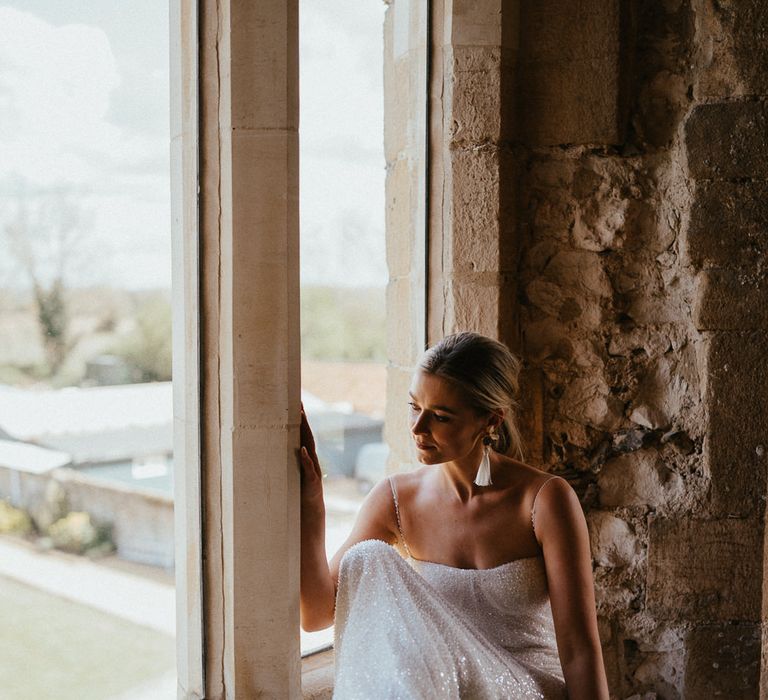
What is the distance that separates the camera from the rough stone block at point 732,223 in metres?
2.16

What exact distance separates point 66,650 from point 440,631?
2.46 feet

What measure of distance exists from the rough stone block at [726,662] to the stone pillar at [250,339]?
43.1 inches

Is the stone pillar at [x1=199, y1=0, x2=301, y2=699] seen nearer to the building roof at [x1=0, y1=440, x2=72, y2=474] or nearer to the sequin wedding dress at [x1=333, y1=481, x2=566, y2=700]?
the sequin wedding dress at [x1=333, y1=481, x2=566, y2=700]

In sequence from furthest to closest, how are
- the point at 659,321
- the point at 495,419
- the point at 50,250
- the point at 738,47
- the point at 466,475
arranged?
the point at 659,321, the point at 738,47, the point at 466,475, the point at 495,419, the point at 50,250

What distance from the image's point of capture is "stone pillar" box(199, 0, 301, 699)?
167cm

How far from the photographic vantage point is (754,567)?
2203 millimetres

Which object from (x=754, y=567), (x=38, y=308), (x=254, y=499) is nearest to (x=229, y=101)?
(x=38, y=308)

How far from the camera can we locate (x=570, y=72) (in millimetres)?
2238

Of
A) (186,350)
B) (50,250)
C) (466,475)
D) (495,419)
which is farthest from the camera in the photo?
Result: (466,475)

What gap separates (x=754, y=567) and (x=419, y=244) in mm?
1204

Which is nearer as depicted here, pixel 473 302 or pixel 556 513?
pixel 556 513

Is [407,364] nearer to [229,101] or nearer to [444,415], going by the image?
[444,415]

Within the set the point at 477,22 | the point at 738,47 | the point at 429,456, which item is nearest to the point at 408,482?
the point at 429,456

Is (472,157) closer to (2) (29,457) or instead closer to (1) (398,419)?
(1) (398,419)
